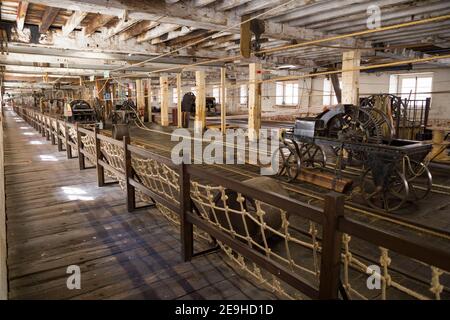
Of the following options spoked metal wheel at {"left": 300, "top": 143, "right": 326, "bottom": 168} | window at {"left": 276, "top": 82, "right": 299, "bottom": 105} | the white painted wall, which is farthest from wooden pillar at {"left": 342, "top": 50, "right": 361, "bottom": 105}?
window at {"left": 276, "top": 82, "right": 299, "bottom": 105}

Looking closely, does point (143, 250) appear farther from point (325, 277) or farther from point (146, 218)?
point (325, 277)

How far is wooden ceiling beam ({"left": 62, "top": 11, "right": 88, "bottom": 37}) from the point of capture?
5.55m

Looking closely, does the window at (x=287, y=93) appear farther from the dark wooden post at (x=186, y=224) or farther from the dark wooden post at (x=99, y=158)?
the dark wooden post at (x=186, y=224)

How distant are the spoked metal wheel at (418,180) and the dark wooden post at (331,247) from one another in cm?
359

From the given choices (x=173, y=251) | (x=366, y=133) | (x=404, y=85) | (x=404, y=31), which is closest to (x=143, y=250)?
(x=173, y=251)

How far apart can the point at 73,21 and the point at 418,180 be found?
705 centimetres

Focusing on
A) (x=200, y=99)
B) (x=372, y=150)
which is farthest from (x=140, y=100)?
(x=372, y=150)

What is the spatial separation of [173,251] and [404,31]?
22.1 feet

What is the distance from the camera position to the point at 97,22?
6.12m

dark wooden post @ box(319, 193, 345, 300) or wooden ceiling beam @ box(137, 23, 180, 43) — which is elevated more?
wooden ceiling beam @ box(137, 23, 180, 43)

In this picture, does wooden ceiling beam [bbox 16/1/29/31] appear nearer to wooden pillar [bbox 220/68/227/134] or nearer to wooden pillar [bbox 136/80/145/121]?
wooden pillar [bbox 220/68/227/134]

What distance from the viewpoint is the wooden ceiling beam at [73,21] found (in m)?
5.55

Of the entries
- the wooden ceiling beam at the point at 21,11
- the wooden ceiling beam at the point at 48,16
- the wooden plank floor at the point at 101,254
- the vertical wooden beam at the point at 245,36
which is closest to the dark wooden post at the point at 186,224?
the wooden plank floor at the point at 101,254

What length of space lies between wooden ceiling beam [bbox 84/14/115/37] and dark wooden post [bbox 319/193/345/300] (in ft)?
18.6
